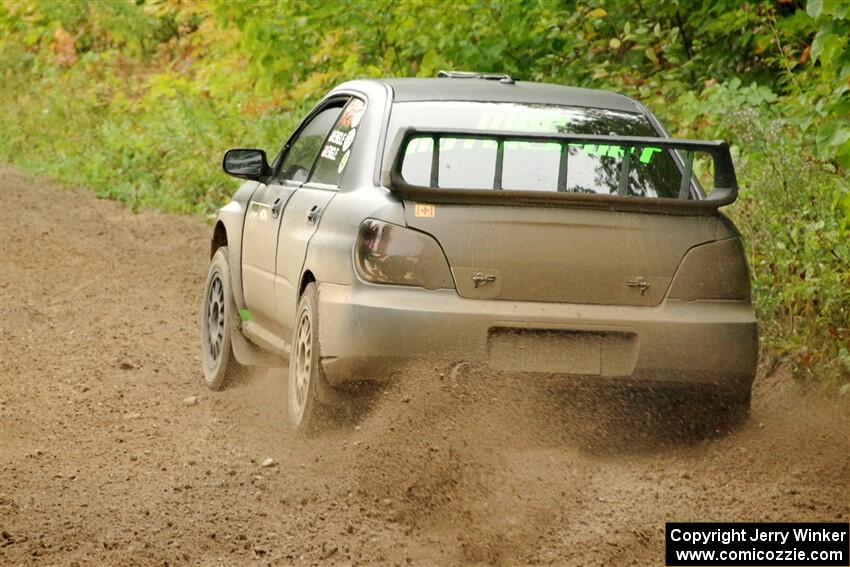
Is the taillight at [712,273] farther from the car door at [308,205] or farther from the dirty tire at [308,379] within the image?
the car door at [308,205]

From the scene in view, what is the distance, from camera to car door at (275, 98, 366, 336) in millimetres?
6664

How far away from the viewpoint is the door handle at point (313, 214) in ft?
21.6

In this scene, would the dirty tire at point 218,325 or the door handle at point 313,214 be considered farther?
the dirty tire at point 218,325

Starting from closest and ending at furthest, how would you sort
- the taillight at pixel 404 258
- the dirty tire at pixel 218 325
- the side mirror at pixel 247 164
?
the taillight at pixel 404 258, the side mirror at pixel 247 164, the dirty tire at pixel 218 325

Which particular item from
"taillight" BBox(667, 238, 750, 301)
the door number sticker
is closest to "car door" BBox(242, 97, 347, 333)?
the door number sticker

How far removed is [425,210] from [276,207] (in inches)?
68.7

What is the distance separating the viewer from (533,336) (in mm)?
5820

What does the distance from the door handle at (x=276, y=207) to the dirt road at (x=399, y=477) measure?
3.16 ft

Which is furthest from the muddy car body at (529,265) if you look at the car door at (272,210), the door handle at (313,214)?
the car door at (272,210)

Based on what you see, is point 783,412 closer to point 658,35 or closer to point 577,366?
point 577,366

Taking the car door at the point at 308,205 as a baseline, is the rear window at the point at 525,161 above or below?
above

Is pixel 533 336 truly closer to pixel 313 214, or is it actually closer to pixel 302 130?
pixel 313 214

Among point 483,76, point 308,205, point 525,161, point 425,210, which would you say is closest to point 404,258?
point 425,210

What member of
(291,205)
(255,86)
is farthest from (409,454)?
(255,86)
